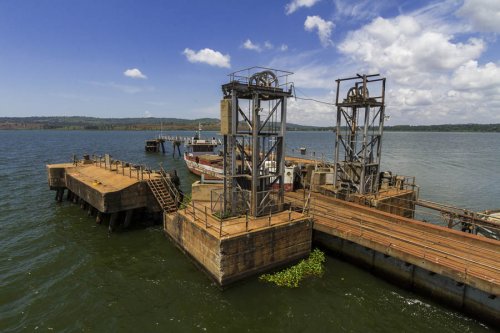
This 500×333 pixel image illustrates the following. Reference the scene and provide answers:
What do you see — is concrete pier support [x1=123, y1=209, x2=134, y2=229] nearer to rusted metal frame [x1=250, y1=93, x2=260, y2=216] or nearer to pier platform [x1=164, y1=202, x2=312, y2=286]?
pier platform [x1=164, y1=202, x2=312, y2=286]

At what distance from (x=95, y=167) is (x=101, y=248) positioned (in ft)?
39.6

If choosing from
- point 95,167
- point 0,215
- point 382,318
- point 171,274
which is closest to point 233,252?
point 171,274

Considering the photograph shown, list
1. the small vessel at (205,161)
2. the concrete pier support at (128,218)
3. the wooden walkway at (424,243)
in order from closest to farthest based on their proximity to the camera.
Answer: the wooden walkway at (424,243) → the concrete pier support at (128,218) → the small vessel at (205,161)

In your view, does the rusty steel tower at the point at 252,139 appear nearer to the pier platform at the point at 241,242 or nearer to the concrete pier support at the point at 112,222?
the pier platform at the point at 241,242

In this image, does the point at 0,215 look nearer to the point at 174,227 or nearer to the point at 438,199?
the point at 174,227

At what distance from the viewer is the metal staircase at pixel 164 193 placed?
2066cm

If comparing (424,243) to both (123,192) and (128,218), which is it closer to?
(123,192)

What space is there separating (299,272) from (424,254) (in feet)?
19.0

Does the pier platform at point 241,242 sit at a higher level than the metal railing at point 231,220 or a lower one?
lower

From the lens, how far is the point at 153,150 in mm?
85875

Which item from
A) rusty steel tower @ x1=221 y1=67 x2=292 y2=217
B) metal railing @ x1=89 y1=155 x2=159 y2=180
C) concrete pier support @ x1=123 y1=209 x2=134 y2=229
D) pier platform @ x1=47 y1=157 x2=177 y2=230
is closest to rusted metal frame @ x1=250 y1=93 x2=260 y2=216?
rusty steel tower @ x1=221 y1=67 x2=292 y2=217

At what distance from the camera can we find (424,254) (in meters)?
12.4

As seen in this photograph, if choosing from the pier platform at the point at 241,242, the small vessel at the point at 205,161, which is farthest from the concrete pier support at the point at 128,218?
the small vessel at the point at 205,161

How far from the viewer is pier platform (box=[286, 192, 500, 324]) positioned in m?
11.4
